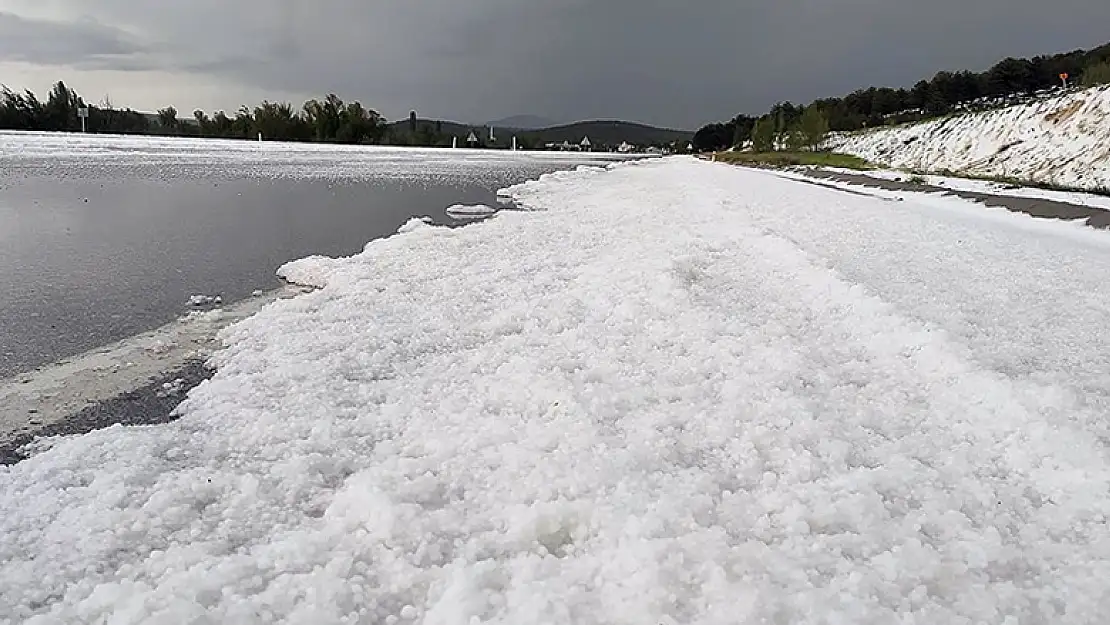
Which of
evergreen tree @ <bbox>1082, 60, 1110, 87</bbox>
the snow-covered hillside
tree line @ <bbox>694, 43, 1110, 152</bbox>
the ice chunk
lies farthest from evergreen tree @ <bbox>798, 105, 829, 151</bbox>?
the ice chunk

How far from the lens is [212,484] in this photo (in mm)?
2033

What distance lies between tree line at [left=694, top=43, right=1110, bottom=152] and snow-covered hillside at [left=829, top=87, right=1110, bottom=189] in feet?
80.2

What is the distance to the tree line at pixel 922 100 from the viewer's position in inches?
1906

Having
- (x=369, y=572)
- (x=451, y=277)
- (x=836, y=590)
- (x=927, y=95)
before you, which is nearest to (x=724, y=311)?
(x=451, y=277)

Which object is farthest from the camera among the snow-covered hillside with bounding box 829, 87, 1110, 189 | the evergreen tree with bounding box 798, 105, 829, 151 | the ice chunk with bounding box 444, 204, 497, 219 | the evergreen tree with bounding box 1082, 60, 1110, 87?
the evergreen tree with bounding box 798, 105, 829, 151

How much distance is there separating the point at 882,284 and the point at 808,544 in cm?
321

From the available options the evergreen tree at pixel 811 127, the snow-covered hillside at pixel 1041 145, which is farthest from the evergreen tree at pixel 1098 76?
the evergreen tree at pixel 811 127

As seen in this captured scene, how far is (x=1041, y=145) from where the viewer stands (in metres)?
14.6

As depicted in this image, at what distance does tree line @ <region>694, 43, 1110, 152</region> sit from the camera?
4841 cm

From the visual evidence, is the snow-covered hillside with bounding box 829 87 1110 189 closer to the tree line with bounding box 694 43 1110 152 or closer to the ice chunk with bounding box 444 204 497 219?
the ice chunk with bounding box 444 204 497 219

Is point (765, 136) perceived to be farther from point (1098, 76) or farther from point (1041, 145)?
point (1041, 145)

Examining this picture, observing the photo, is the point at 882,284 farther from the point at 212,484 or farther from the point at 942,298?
the point at 212,484

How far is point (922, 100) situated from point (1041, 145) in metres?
63.6

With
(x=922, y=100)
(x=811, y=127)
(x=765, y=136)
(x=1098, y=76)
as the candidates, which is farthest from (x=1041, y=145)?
(x=922, y=100)
